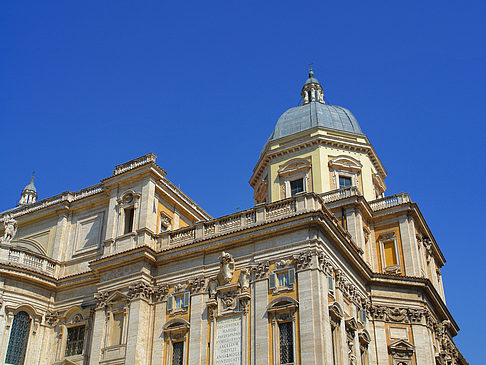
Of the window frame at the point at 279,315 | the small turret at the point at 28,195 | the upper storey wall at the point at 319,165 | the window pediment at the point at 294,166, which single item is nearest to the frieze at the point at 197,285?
the window frame at the point at 279,315

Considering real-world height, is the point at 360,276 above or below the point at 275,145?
below

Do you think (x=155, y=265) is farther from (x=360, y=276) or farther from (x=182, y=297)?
(x=360, y=276)

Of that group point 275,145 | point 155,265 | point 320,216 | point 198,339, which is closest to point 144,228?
point 155,265

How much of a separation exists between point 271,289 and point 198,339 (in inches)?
167

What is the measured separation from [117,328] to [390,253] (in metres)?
16.4

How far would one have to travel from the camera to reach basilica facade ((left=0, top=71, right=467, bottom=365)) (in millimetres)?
27516

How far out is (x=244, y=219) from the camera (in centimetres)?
3038

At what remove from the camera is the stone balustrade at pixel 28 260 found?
34.0 meters

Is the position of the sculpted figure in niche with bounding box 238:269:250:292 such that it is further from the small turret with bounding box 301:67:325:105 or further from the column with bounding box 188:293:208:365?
the small turret with bounding box 301:67:325:105

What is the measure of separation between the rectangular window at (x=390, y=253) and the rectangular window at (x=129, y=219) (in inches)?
591

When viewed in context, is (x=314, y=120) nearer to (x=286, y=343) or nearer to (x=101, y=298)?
(x=101, y=298)

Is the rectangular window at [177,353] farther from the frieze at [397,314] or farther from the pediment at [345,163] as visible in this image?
the pediment at [345,163]

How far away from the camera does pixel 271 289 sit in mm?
27656

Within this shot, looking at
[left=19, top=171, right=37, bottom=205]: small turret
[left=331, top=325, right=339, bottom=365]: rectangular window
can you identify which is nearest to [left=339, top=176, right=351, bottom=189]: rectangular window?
[left=331, top=325, right=339, bottom=365]: rectangular window
